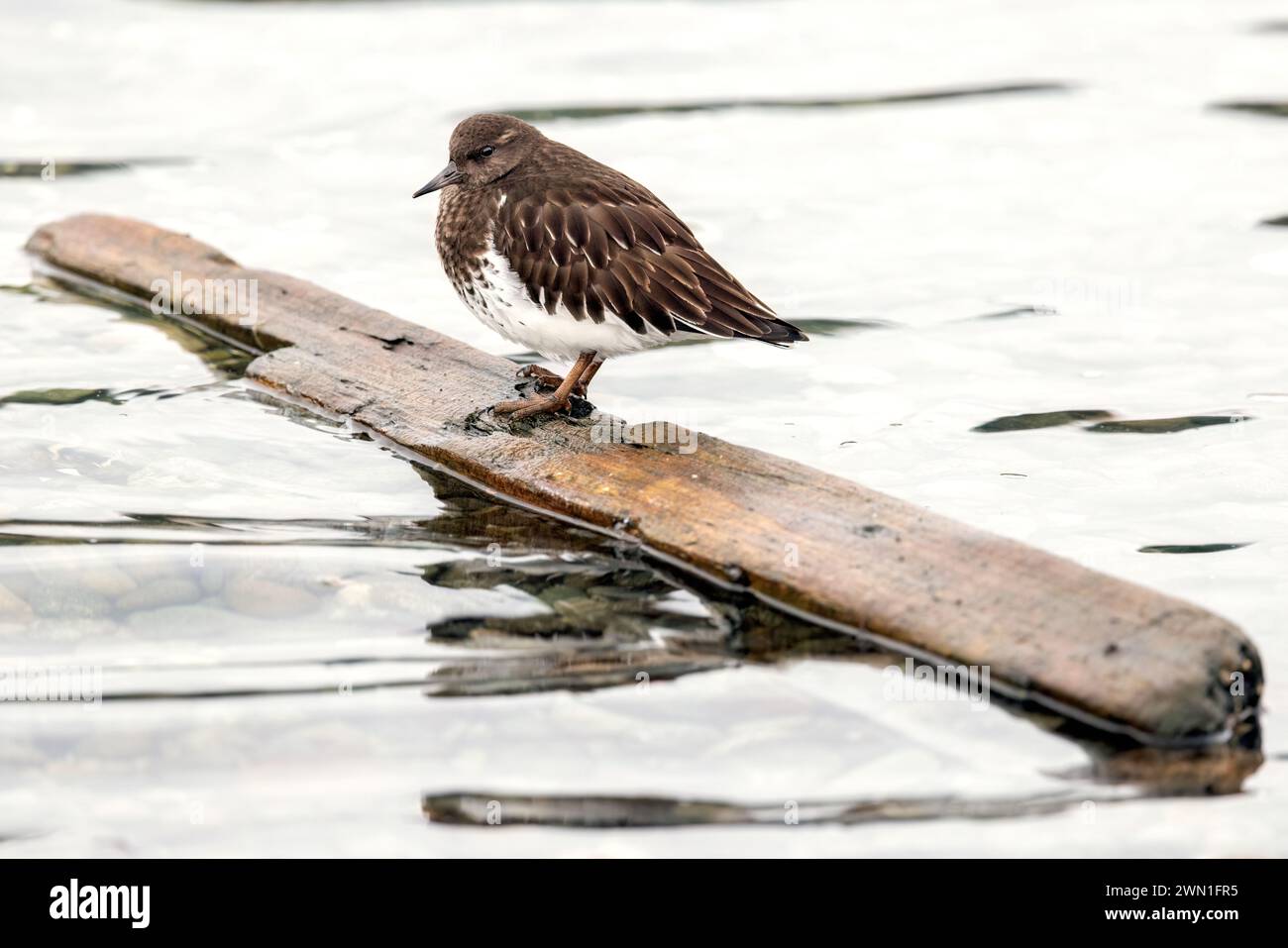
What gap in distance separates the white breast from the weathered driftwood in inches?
15.0

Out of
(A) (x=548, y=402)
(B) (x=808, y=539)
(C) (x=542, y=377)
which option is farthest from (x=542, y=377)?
(B) (x=808, y=539)

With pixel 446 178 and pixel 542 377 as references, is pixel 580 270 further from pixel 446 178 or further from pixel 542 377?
pixel 446 178

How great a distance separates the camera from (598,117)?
49.6ft

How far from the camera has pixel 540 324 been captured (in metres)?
8.05

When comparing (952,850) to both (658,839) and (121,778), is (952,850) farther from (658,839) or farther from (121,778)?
(121,778)

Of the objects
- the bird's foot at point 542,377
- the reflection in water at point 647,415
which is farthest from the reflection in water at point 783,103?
the bird's foot at point 542,377

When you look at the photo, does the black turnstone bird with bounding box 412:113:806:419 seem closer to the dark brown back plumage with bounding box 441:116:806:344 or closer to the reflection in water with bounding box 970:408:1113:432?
the dark brown back plumage with bounding box 441:116:806:344

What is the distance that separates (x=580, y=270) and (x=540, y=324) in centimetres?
33

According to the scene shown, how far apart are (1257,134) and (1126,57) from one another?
2.52 m

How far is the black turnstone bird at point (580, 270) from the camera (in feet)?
25.9

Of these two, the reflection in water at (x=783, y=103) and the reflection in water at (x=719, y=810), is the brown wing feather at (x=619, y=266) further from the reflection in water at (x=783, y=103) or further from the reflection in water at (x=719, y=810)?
the reflection in water at (x=783, y=103)

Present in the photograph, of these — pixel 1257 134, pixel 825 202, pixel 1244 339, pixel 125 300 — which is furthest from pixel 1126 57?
pixel 125 300
